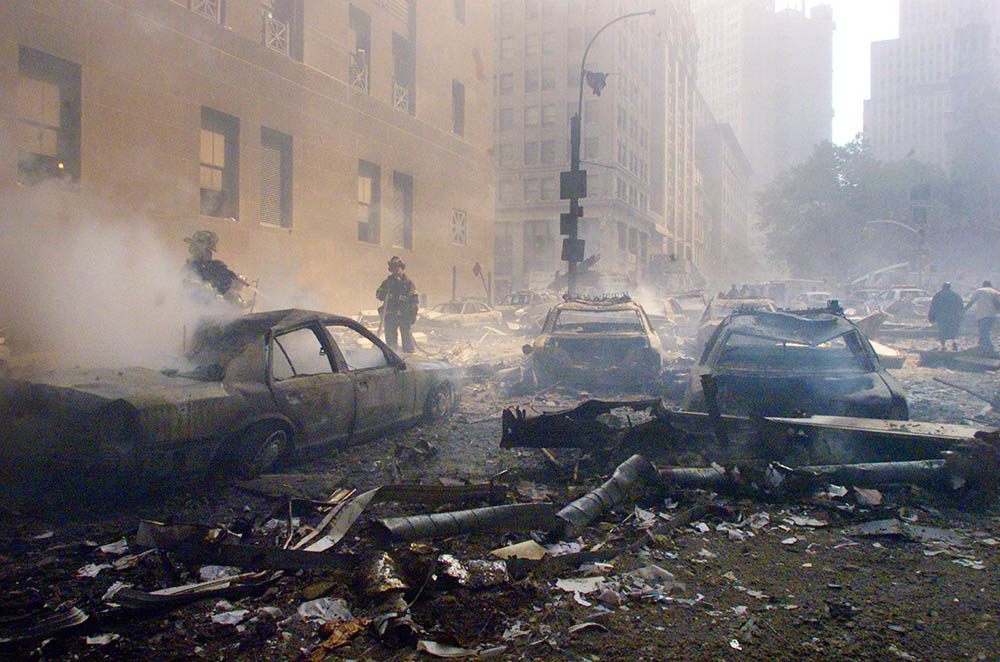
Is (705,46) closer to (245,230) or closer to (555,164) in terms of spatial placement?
(555,164)

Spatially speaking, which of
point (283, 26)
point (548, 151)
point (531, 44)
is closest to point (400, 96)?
point (283, 26)

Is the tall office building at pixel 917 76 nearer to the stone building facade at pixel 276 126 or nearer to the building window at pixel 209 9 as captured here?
the stone building facade at pixel 276 126

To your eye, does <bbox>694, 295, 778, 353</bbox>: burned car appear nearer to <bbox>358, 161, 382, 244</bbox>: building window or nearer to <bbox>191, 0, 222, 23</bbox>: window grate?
<bbox>358, 161, 382, 244</bbox>: building window

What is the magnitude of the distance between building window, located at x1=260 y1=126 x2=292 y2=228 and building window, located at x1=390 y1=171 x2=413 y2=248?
4786 millimetres

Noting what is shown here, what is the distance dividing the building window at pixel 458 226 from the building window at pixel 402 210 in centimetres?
279

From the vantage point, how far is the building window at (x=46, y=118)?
11.4 metres

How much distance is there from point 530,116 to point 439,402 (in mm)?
44303

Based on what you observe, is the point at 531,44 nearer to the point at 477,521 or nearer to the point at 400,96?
the point at 400,96

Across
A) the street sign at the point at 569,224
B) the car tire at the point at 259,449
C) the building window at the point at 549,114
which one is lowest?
the car tire at the point at 259,449

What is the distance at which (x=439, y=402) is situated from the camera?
734 cm

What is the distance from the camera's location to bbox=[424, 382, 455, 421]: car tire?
7113 millimetres

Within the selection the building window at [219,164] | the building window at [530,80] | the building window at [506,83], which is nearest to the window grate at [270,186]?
the building window at [219,164]

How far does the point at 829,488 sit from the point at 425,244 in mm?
20057

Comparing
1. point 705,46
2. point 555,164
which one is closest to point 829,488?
point 555,164
